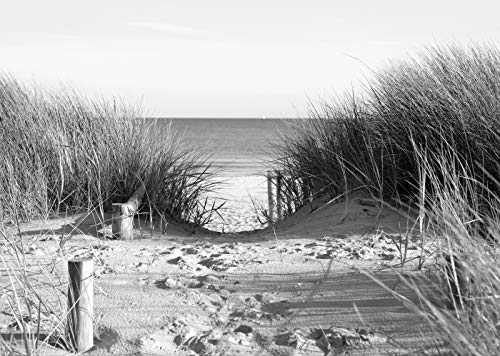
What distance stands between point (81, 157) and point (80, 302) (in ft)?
10.9

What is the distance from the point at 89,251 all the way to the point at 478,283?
300 centimetres

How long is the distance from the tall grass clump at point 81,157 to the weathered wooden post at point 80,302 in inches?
104

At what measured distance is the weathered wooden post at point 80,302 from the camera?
9.33 feet

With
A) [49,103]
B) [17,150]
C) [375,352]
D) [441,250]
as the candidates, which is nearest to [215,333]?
[375,352]

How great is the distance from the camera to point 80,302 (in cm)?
285

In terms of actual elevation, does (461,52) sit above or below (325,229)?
above

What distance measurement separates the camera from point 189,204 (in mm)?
6590

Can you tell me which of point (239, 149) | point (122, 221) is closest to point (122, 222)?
point (122, 221)

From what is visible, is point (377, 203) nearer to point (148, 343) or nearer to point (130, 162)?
point (130, 162)

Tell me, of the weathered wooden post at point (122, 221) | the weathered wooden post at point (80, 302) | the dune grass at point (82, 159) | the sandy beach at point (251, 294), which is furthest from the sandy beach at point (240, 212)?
the weathered wooden post at point (80, 302)

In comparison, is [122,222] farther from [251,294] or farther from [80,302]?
[80,302]

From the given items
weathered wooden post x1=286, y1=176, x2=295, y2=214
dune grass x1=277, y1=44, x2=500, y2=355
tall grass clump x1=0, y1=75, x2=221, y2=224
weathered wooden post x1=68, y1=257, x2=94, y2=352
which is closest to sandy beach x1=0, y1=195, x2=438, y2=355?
weathered wooden post x1=68, y1=257, x2=94, y2=352

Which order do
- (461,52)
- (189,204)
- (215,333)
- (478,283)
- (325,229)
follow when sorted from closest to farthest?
1. (478,283)
2. (215,333)
3. (325,229)
4. (461,52)
5. (189,204)

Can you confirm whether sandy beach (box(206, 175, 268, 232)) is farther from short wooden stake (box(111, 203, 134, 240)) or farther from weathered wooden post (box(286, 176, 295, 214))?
short wooden stake (box(111, 203, 134, 240))
